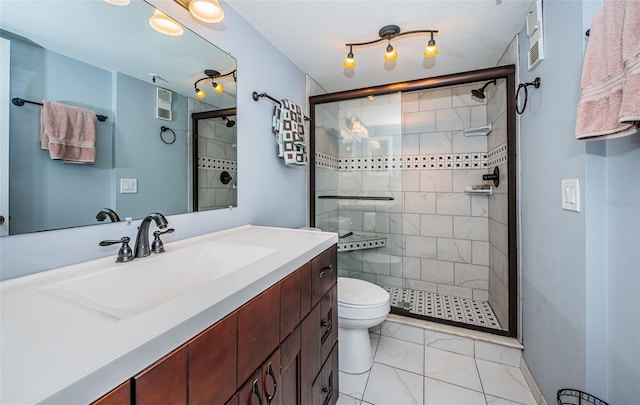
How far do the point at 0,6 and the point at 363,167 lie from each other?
95.4 inches

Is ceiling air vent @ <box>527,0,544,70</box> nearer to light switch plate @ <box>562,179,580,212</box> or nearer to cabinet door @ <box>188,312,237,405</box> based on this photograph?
light switch plate @ <box>562,179,580,212</box>

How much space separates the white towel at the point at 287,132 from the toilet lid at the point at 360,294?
0.96 metres

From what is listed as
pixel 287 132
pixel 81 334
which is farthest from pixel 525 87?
pixel 81 334

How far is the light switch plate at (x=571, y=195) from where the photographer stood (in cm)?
104

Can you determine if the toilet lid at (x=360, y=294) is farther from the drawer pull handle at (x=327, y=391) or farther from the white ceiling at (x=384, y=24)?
the white ceiling at (x=384, y=24)

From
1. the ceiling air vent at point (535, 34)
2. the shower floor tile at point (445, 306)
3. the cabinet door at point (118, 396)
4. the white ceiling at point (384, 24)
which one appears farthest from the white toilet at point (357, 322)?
the white ceiling at point (384, 24)

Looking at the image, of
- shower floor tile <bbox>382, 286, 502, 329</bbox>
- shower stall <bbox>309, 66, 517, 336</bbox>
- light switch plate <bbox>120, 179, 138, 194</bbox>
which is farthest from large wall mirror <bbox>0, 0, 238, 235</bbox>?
shower floor tile <bbox>382, 286, 502, 329</bbox>

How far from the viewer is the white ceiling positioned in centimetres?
146

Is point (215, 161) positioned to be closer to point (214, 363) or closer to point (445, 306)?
point (214, 363)

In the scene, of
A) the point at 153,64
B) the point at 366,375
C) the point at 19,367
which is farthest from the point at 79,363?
the point at 366,375

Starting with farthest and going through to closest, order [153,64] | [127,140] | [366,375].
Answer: [366,375]
[153,64]
[127,140]

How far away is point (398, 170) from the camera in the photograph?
2676mm

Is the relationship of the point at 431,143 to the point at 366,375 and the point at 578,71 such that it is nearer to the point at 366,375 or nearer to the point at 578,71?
the point at 578,71

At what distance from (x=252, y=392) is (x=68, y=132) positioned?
3.20 feet
